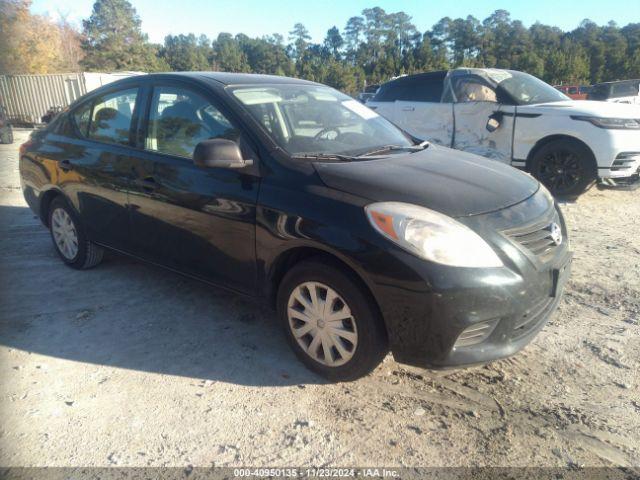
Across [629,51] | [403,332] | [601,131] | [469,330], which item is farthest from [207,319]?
[629,51]

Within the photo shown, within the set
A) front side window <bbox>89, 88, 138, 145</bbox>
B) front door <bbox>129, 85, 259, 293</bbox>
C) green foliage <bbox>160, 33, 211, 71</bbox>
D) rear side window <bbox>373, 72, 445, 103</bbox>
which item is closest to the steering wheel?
front door <bbox>129, 85, 259, 293</bbox>

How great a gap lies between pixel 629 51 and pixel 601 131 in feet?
160

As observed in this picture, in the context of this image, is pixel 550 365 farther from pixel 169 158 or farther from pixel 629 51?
pixel 629 51

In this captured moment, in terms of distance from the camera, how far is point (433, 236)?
2395 millimetres

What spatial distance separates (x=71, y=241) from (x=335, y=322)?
9.62 feet

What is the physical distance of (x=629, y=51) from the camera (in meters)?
45.0

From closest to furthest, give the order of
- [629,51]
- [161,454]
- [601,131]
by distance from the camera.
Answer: [161,454]
[601,131]
[629,51]

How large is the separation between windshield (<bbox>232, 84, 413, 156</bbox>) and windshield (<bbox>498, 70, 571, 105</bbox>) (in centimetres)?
401

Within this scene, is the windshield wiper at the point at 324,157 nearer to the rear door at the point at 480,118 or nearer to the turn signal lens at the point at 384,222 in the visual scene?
the turn signal lens at the point at 384,222

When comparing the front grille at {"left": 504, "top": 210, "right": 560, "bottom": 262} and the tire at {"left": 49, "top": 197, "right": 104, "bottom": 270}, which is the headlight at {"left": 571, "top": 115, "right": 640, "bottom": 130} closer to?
the front grille at {"left": 504, "top": 210, "right": 560, "bottom": 262}

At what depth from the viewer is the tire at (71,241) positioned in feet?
14.1

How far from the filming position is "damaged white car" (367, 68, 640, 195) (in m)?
6.20

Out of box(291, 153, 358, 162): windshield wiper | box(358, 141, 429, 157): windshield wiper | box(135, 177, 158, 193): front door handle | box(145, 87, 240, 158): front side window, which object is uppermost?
box(145, 87, 240, 158): front side window

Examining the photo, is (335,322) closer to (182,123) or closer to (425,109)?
(182,123)
